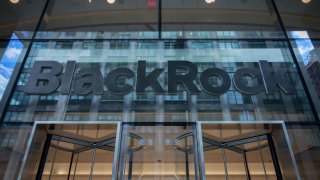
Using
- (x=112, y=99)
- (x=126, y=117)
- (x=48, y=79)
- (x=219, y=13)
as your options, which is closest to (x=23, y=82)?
(x=48, y=79)

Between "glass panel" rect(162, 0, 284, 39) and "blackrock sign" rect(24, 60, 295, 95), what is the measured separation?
0.94 metres

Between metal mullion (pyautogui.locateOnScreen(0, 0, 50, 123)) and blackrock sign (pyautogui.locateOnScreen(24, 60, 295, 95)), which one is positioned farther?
blackrock sign (pyautogui.locateOnScreen(24, 60, 295, 95))

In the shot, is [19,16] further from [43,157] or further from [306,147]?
[306,147]

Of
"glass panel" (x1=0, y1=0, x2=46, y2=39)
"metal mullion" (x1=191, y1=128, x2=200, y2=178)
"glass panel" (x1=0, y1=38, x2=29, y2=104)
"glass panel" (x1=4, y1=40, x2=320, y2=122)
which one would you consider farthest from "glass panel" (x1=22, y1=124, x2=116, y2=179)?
"glass panel" (x1=0, y1=0, x2=46, y2=39)

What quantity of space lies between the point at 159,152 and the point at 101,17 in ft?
10.1

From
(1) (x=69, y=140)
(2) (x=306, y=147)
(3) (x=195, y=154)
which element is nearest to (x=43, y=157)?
(1) (x=69, y=140)

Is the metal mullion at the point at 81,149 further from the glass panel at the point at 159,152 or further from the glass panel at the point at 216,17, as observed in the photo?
the glass panel at the point at 216,17

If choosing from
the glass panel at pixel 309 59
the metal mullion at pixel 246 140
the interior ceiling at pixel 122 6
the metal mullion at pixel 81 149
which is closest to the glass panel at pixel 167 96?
the glass panel at pixel 309 59

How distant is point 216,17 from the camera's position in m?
5.38

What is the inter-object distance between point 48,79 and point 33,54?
2.43 ft

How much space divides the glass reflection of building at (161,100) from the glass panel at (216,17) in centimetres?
2

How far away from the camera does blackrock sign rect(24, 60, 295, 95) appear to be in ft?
14.4

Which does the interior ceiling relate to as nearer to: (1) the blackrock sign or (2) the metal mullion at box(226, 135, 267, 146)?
(1) the blackrock sign

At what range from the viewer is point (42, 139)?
452 cm
